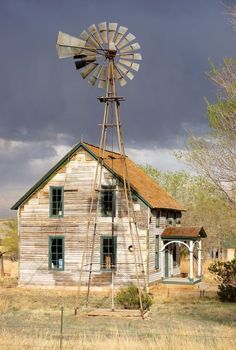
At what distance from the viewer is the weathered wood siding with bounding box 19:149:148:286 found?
29344mm

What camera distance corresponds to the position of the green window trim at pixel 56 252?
99.0 ft

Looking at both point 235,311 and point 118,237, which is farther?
point 118,237

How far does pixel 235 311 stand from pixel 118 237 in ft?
26.8

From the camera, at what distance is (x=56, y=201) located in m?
30.7

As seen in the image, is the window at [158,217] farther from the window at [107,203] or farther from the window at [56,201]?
the window at [56,201]

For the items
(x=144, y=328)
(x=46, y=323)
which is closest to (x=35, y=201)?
(x=46, y=323)

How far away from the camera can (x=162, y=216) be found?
32188mm

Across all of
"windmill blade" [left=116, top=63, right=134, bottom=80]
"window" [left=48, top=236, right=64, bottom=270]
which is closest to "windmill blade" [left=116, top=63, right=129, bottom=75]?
"windmill blade" [left=116, top=63, right=134, bottom=80]

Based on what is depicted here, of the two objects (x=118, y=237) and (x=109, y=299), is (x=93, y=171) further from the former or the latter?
(x=109, y=299)

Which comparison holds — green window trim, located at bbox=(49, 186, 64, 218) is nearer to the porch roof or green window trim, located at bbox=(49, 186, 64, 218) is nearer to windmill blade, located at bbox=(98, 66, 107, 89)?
the porch roof

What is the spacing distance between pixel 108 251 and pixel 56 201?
394 cm

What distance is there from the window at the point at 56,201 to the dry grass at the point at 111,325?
163 inches

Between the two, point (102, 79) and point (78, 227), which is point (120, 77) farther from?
point (78, 227)

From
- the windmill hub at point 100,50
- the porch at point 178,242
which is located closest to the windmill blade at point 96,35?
the windmill hub at point 100,50
